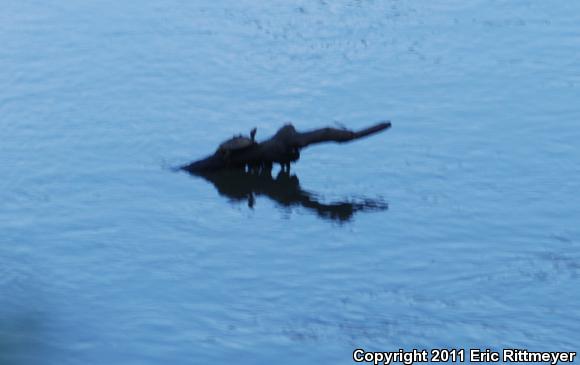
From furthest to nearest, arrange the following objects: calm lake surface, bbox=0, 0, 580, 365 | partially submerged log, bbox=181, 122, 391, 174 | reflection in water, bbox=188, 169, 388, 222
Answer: partially submerged log, bbox=181, 122, 391, 174 → reflection in water, bbox=188, 169, 388, 222 → calm lake surface, bbox=0, 0, 580, 365

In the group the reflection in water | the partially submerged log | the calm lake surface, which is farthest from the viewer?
the partially submerged log

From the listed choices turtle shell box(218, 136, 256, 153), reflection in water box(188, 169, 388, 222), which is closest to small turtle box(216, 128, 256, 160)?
turtle shell box(218, 136, 256, 153)

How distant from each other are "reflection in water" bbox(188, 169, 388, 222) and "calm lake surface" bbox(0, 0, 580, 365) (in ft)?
0.08

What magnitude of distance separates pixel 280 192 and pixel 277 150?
0.38m

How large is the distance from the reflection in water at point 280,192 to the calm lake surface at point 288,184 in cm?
3

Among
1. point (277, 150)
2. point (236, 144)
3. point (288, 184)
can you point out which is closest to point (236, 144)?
point (236, 144)

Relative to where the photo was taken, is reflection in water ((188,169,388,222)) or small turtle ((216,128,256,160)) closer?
reflection in water ((188,169,388,222))

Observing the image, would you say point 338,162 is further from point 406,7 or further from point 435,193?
point 406,7

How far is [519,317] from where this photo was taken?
837 cm

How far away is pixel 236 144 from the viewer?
36.2 ft

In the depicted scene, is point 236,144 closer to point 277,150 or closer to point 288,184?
point 277,150

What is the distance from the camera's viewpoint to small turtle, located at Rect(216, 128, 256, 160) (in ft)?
36.2

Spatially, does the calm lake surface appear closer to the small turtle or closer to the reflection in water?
the reflection in water

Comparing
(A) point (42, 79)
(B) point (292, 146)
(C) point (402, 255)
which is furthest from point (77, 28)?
(C) point (402, 255)
